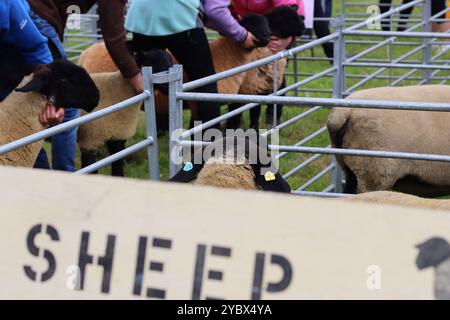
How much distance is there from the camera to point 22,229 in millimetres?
1626

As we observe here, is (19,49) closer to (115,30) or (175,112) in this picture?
(115,30)

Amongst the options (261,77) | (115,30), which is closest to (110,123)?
(115,30)

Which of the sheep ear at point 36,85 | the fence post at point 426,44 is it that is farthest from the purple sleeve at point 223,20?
the fence post at point 426,44

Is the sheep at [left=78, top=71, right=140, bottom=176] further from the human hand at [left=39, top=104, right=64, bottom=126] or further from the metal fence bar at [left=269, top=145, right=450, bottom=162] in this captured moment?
the metal fence bar at [left=269, top=145, right=450, bottom=162]

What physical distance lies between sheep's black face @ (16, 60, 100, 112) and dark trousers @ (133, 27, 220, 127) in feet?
2.84

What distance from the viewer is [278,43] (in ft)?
21.6

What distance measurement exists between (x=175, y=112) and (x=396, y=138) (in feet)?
4.88

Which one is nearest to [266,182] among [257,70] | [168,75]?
[168,75]

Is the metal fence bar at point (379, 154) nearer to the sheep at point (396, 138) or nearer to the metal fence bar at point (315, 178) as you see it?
the sheep at point (396, 138)

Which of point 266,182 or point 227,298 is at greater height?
point 227,298

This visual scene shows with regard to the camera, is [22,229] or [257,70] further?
[257,70]

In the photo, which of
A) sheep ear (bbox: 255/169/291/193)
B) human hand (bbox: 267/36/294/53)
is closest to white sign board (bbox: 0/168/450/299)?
sheep ear (bbox: 255/169/291/193)

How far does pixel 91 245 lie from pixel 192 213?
0.69 feet
